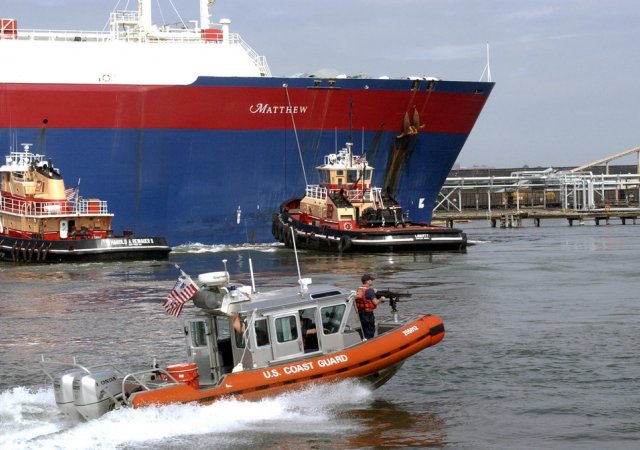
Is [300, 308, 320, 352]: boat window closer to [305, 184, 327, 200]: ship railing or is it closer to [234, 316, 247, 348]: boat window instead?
[234, 316, 247, 348]: boat window

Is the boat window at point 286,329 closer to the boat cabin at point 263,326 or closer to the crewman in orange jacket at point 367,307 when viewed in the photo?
the boat cabin at point 263,326

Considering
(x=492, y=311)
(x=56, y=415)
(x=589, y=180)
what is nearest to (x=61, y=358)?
(x=56, y=415)

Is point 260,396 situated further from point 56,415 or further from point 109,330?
point 109,330

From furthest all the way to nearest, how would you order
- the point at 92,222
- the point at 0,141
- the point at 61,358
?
the point at 0,141
the point at 92,222
the point at 61,358

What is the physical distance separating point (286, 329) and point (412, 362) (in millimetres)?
4215

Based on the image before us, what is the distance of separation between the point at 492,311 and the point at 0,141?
24599 mm

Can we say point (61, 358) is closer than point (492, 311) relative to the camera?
Yes

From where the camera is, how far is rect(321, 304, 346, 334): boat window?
15.1 m

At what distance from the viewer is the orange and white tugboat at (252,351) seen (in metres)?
13.9

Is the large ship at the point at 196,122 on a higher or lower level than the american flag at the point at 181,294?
higher

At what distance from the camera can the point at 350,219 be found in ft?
139

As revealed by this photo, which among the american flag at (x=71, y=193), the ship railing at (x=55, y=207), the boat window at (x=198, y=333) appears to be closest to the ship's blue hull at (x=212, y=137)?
the american flag at (x=71, y=193)

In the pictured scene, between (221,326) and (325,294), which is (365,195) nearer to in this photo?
(325,294)

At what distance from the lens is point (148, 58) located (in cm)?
4531
